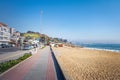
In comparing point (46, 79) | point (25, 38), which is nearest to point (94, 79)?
point (46, 79)

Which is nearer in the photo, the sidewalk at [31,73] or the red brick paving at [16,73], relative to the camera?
the red brick paving at [16,73]

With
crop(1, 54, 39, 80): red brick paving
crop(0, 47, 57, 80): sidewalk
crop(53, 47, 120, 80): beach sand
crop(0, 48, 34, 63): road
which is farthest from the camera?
crop(0, 48, 34, 63): road

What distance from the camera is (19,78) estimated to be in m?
8.80

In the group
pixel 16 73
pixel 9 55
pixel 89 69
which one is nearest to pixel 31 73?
pixel 16 73

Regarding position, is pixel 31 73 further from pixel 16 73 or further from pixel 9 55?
pixel 9 55

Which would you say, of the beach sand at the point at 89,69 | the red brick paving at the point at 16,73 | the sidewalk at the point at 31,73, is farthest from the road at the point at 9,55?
the beach sand at the point at 89,69

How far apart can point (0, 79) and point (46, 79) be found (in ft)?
7.90

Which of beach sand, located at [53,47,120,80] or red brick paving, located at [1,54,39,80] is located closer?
red brick paving, located at [1,54,39,80]

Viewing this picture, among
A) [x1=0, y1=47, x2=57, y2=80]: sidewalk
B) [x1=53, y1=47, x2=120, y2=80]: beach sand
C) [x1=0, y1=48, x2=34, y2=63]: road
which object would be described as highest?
[x1=0, y1=48, x2=34, y2=63]: road

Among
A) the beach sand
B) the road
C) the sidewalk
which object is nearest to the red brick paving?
the sidewalk

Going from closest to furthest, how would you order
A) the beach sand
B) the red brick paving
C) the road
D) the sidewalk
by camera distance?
the red brick paving → the sidewalk → the beach sand → the road

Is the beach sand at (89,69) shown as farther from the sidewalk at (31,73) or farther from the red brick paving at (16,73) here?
the red brick paving at (16,73)

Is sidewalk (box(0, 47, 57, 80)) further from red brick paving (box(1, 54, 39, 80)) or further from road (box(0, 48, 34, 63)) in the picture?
road (box(0, 48, 34, 63))

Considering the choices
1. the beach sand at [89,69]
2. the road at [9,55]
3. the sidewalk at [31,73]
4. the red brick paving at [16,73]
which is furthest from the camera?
the road at [9,55]
